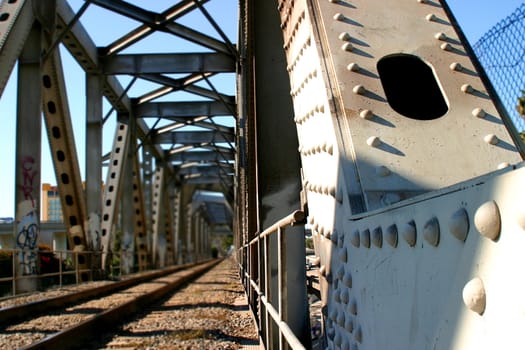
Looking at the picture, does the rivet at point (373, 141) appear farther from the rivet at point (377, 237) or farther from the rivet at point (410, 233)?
the rivet at point (410, 233)

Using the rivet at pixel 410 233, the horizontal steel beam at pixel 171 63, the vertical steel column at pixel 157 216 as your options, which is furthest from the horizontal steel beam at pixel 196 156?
the rivet at pixel 410 233

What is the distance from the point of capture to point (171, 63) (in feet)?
59.8

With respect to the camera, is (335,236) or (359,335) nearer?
(359,335)

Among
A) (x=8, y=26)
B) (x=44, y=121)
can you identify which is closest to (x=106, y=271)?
(x=44, y=121)

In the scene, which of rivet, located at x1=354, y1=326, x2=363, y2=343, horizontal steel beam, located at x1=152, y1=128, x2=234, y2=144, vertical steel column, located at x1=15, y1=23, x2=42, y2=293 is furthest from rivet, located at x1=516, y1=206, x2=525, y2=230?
horizontal steel beam, located at x1=152, y1=128, x2=234, y2=144

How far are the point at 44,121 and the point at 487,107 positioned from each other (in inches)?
511

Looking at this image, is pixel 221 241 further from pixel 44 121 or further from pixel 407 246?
pixel 407 246

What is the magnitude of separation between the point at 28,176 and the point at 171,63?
7747mm

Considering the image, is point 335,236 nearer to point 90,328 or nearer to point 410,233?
point 410,233

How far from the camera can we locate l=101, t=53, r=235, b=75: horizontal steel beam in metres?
18.2

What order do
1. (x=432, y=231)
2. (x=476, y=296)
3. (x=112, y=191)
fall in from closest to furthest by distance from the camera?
(x=476, y=296), (x=432, y=231), (x=112, y=191)

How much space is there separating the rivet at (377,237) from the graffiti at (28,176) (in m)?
11.4

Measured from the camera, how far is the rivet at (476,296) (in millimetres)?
894

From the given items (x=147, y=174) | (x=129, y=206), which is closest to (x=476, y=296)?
(x=129, y=206)
